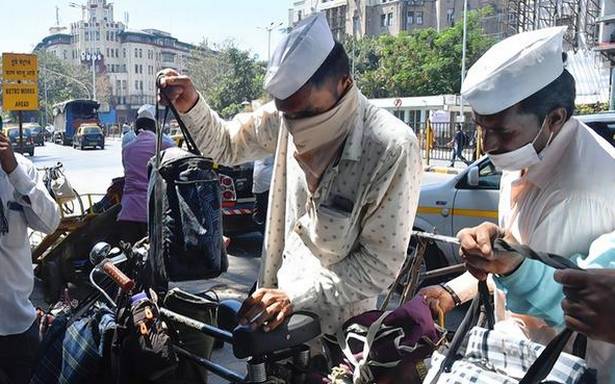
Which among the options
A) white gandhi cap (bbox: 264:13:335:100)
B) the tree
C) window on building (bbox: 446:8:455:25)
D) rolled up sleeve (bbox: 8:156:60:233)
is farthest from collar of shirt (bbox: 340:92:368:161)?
window on building (bbox: 446:8:455:25)

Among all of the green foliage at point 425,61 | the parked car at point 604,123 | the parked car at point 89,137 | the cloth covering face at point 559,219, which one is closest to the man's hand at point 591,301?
the cloth covering face at point 559,219

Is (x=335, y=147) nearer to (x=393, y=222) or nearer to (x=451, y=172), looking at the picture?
(x=393, y=222)

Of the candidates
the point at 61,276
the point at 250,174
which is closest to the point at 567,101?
the point at 61,276

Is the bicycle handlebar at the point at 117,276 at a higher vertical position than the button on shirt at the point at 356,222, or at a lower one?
lower

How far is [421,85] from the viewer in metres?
43.1

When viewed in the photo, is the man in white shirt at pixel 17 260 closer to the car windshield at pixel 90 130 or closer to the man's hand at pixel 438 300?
the man's hand at pixel 438 300

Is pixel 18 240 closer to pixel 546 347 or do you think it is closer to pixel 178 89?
pixel 178 89

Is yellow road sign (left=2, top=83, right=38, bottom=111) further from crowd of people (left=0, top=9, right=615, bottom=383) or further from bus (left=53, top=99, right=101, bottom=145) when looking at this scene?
bus (left=53, top=99, right=101, bottom=145)

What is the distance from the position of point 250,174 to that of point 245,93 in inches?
1760

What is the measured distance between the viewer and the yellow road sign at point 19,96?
28.3ft

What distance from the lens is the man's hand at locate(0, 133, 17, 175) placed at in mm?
2652

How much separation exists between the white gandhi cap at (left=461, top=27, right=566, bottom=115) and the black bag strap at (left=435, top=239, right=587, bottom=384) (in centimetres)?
36

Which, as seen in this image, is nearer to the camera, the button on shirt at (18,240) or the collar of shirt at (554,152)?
the collar of shirt at (554,152)

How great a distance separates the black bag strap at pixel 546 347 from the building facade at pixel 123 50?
96.6m
